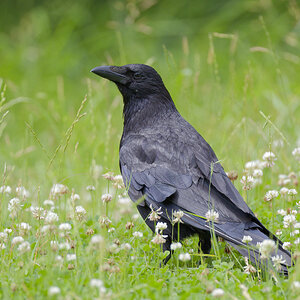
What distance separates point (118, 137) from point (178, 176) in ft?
4.67

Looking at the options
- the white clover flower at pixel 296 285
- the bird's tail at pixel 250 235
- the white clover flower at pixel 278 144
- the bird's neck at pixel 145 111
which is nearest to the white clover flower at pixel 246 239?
the bird's tail at pixel 250 235

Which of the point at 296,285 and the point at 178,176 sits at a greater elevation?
the point at 178,176

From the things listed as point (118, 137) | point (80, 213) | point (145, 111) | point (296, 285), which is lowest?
point (296, 285)

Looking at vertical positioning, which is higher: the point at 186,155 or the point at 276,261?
the point at 186,155

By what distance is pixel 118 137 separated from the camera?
514 centimetres

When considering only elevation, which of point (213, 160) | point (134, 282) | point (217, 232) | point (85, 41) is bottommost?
point (134, 282)

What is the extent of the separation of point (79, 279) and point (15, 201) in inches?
31.4

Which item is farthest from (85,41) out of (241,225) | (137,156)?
(241,225)

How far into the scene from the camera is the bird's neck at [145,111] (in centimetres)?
448

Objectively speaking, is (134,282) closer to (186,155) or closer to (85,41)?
(186,155)

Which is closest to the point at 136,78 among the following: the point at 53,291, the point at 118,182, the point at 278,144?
the point at 118,182

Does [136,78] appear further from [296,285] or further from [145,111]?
[296,285]

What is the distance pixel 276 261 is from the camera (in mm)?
3064

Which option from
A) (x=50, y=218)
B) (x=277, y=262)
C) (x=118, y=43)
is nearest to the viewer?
(x=277, y=262)
